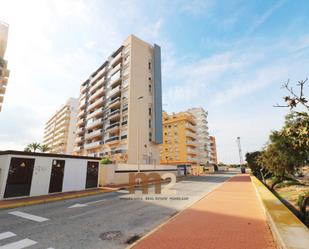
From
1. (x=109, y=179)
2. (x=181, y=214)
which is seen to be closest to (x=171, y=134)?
(x=109, y=179)

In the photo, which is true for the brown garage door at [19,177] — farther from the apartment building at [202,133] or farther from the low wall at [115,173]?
the apartment building at [202,133]

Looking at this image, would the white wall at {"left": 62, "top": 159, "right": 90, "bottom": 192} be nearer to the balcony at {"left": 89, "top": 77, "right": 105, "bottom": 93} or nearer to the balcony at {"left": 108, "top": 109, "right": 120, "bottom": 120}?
the balcony at {"left": 108, "top": 109, "right": 120, "bottom": 120}

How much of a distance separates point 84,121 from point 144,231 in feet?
173

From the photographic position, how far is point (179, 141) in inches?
2685

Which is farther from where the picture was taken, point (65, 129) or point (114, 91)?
point (65, 129)

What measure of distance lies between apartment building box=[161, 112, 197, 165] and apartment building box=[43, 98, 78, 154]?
35407 mm

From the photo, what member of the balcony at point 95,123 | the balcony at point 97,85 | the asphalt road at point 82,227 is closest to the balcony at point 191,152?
the balcony at point 95,123

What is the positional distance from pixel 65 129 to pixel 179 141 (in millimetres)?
44620

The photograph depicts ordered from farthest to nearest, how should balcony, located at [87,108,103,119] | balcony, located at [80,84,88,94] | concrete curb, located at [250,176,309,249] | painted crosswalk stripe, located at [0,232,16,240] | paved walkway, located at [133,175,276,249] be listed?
1. balcony, located at [80,84,88,94]
2. balcony, located at [87,108,103,119]
3. painted crosswalk stripe, located at [0,232,16,240]
4. paved walkway, located at [133,175,276,249]
5. concrete curb, located at [250,176,309,249]

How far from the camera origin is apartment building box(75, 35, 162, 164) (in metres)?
37.1

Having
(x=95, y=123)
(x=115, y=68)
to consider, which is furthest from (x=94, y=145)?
(x=115, y=68)

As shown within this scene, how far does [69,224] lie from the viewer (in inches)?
298

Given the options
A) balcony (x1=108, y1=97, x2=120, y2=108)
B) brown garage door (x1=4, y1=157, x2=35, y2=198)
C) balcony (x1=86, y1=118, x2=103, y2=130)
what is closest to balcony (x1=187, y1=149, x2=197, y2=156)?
balcony (x1=86, y1=118, x2=103, y2=130)

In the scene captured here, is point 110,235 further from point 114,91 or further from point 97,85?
point 97,85
